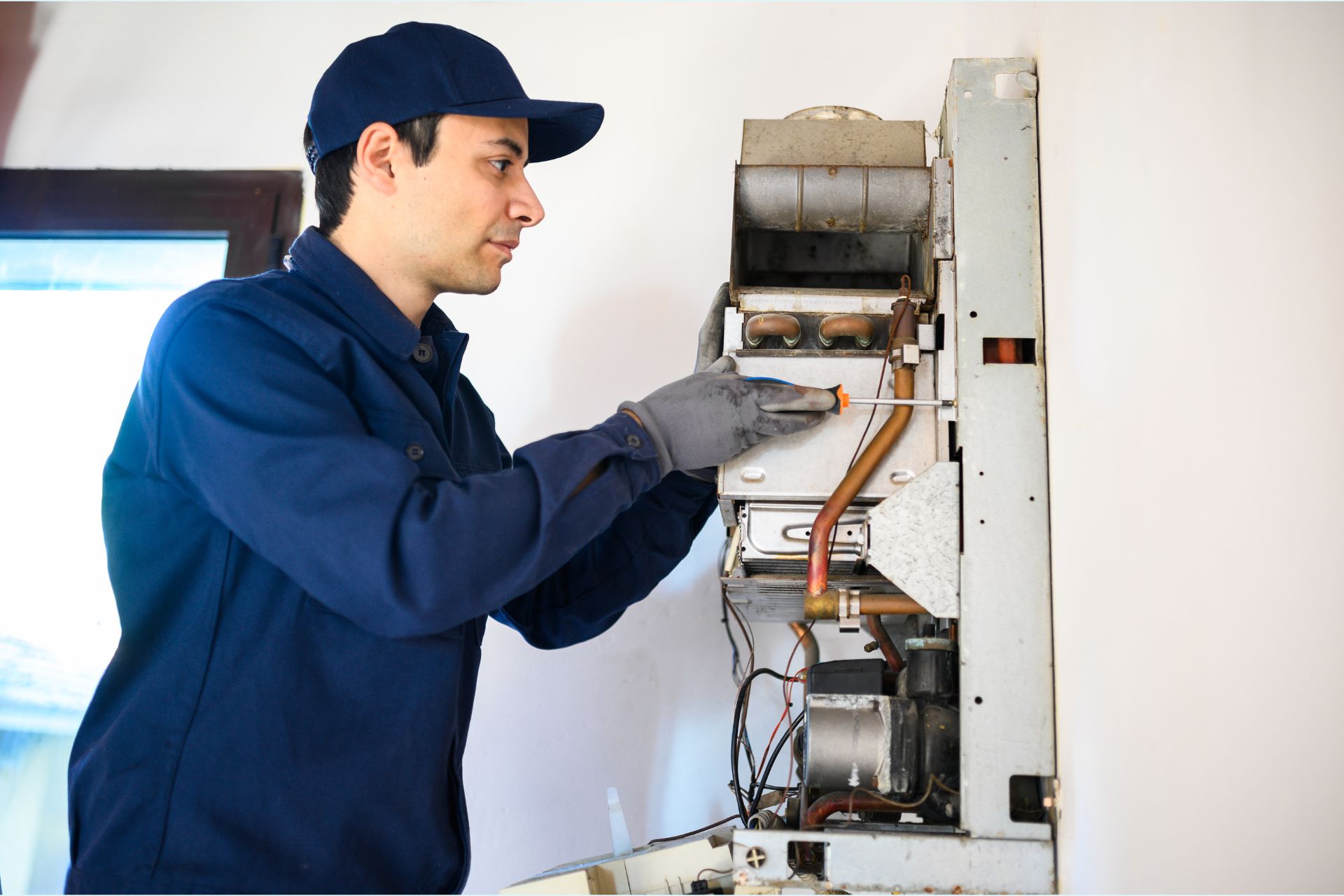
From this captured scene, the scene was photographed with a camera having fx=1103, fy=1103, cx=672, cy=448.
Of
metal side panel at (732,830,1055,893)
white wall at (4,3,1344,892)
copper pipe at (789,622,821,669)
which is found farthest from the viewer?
copper pipe at (789,622,821,669)

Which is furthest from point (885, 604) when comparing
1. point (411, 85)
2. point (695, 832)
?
point (411, 85)

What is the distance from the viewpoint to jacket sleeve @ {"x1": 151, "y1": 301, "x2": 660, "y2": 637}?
1.04 metres

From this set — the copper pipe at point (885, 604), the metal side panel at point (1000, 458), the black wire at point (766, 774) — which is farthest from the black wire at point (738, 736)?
the metal side panel at point (1000, 458)

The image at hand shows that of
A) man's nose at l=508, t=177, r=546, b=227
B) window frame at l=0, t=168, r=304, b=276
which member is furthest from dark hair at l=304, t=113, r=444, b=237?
window frame at l=0, t=168, r=304, b=276

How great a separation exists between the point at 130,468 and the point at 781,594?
792 millimetres

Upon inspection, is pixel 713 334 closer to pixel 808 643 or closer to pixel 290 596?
pixel 808 643

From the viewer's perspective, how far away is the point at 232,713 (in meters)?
1.07

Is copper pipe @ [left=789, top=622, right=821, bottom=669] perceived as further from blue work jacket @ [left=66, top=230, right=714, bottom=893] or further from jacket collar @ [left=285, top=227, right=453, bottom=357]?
jacket collar @ [left=285, top=227, right=453, bottom=357]

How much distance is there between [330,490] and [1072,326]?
2.57 ft

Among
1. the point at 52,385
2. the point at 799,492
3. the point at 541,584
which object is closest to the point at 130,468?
the point at 541,584

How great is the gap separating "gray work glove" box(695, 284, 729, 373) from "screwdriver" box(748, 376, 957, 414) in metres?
0.15

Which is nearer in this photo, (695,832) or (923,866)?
(923,866)

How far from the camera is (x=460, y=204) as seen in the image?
130 cm

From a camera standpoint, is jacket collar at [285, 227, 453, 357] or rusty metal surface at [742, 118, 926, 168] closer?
jacket collar at [285, 227, 453, 357]
